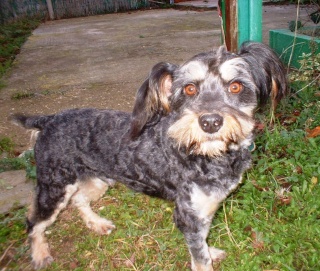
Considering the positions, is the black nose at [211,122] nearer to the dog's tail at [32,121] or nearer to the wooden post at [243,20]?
the dog's tail at [32,121]

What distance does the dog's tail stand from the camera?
10.7 ft

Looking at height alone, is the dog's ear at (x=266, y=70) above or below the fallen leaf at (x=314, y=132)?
above

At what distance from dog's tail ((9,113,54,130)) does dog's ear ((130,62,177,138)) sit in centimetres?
101

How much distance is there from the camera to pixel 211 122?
2314mm

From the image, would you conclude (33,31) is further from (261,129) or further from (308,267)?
(308,267)

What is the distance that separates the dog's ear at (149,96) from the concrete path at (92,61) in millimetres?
2159

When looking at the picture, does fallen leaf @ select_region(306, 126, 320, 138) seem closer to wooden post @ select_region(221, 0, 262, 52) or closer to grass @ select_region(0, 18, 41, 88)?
wooden post @ select_region(221, 0, 262, 52)

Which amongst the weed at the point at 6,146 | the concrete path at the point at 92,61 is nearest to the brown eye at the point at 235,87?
the concrete path at the point at 92,61

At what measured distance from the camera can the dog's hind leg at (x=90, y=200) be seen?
368 centimetres

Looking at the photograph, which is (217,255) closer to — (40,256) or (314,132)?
(40,256)

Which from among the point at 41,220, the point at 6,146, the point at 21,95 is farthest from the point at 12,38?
the point at 41,220

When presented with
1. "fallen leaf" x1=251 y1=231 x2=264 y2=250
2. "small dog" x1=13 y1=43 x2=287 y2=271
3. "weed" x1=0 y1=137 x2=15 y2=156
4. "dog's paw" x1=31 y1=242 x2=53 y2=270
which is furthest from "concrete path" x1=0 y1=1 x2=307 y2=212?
"fallen leaf" x1=251 y1=231 x2=264 y2=250

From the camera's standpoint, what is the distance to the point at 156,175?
3.03 meters

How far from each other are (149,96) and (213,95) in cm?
54
